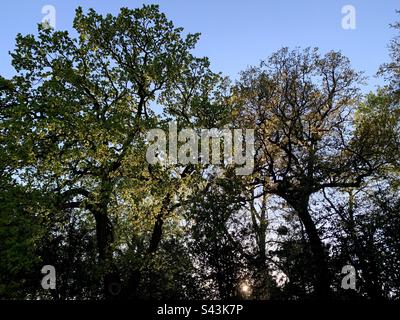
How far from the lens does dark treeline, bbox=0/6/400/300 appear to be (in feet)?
66.9

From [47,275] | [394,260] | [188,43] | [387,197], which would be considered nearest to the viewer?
[394,260]

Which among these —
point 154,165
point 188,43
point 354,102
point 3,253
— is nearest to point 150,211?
point 154,165

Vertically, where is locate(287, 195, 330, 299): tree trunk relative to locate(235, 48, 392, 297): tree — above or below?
below

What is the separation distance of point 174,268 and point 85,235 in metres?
10.3

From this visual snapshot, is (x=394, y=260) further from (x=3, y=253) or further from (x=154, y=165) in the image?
(x=3, y=253)

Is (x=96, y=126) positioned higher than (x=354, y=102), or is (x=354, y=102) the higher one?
(x=354, y=102)

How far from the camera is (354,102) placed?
3075cm

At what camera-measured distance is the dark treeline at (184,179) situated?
20.4 m

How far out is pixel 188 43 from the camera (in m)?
26.7

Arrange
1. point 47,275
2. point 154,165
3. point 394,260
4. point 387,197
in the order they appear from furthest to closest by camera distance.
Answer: point 47,275 < point 154,165 < point 387,197 < point 394,260

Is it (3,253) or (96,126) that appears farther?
(96,126)

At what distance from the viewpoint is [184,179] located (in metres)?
25.4

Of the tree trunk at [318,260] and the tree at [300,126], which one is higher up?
the tree at [300,126]
